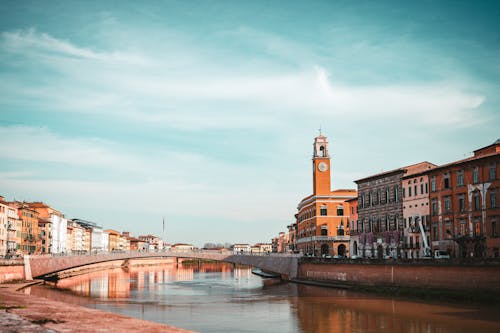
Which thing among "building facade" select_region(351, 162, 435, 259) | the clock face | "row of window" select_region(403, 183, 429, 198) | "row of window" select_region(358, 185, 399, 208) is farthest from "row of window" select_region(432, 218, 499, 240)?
the clock face

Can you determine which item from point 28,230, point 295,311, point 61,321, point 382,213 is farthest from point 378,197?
point 28,230

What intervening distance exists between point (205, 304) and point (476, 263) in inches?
915

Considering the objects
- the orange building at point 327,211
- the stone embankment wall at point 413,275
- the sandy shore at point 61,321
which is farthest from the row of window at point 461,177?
the sandy shore at point 61,321

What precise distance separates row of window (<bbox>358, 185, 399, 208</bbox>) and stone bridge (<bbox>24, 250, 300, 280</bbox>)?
42.2 ft

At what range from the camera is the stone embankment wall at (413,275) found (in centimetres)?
4672

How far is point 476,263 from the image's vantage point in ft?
156

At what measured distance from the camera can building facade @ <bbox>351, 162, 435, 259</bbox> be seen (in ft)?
226

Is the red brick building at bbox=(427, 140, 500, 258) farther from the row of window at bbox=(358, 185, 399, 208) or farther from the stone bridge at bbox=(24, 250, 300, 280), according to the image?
the stone bridge at bbox=(24, 250, 300, 280)

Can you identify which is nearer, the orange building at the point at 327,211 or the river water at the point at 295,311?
the river water at the point at 295,311

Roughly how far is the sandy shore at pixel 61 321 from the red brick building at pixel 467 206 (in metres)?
33.4

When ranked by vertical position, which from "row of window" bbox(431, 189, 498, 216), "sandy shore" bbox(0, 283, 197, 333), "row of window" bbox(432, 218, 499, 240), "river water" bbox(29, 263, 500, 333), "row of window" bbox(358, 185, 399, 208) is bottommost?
"river water" bbox(29, 263, 500, 333)

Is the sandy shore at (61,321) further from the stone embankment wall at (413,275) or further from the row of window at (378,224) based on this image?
the row of window at (378,224)

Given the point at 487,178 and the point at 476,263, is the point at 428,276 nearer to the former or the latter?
the point at 476,263

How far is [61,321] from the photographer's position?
3338 cm
